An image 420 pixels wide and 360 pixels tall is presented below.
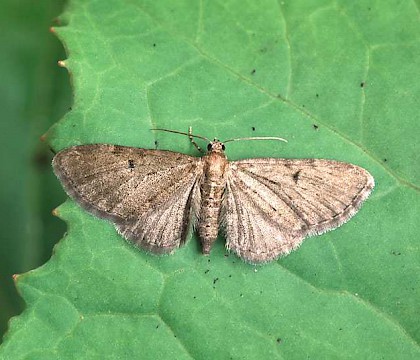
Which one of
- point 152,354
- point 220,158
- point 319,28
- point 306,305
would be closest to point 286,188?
point 220,158

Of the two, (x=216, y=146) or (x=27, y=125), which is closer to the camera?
(x=216, y=146)

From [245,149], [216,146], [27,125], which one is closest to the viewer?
[216,146]

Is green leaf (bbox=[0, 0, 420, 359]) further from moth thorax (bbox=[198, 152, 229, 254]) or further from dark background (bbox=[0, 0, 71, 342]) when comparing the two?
dark background (bbox=[0, 0, 71, 342])

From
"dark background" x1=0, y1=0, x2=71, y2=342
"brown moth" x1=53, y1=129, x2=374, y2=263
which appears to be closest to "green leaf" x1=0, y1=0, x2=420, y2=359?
"brown moth" x1=53, y1=129, x2=374, y2=263

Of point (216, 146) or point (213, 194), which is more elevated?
point (216, 146)

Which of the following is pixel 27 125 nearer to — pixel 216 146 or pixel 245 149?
pixel 216 146

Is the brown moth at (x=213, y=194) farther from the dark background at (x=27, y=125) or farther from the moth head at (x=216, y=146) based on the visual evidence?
the dark background at (x=27, y=125)

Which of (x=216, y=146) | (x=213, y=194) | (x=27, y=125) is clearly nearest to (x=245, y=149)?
(x=216, y=146)
